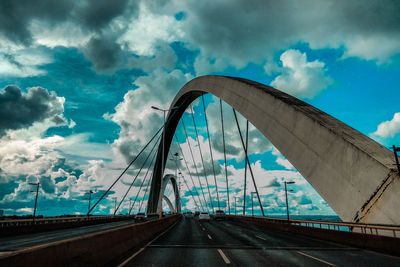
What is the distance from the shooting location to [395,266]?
7.57 meters

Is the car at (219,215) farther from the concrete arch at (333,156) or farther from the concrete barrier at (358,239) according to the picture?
the concrete arch at (333,156)

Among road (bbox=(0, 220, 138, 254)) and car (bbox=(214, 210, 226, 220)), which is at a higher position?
road (bbox=(0, 220, 138, 254))

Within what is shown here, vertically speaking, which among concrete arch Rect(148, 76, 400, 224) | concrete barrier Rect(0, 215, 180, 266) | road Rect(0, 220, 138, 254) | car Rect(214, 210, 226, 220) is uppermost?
concrete arch Rect(148, 76, 400, 224)

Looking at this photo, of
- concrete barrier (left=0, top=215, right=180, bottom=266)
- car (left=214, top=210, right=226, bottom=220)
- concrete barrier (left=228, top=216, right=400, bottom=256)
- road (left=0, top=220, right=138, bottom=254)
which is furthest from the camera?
car (left=214, top=210, right=226, bottom=220)

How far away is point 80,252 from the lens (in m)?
5.80

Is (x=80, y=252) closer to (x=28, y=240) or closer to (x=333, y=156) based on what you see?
(x=28, y=240)

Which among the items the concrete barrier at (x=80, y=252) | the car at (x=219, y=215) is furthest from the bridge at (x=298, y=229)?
the car at (x=219, y=215)

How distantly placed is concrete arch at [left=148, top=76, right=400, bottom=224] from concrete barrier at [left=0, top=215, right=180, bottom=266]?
35.3 feet

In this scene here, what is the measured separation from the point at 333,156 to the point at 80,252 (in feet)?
42.8

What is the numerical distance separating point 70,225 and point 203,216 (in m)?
20.0

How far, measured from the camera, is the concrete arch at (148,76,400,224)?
11914 millimetres

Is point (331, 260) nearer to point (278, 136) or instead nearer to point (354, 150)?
point (354, 150)

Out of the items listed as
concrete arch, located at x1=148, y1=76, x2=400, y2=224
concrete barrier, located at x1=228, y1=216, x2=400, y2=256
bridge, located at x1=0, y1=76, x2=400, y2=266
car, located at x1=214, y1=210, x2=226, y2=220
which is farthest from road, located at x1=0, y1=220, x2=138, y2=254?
car, located at x1=214, y1=210, x2=226, y2=220

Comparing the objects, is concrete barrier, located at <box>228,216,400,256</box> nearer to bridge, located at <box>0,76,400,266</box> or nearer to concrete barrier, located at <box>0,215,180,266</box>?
bridge, located at <box>0,76,400,266</box>
